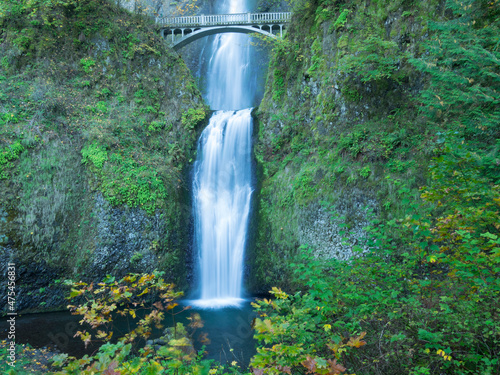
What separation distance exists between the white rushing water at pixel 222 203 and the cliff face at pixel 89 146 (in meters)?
0.68

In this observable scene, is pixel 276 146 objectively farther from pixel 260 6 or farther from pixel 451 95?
pixel 260 6

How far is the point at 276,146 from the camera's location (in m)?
12.8

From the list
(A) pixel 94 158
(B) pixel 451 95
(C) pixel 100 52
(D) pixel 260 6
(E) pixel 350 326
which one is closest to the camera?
(E) pixel 350 326

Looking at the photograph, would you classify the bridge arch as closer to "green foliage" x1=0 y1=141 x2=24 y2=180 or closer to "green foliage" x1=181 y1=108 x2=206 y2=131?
"green foliage" x1=181 y1=108 x2=206 y2=131

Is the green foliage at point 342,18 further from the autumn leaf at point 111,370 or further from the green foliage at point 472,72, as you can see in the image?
the autumn leaf at point 111,370

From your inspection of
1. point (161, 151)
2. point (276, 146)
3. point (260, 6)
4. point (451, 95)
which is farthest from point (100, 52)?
point (451, 95)

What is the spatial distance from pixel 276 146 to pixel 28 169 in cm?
903

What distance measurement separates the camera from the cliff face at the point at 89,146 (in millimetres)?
10047

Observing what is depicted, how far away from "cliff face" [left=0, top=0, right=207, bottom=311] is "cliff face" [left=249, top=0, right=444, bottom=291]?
12.6 ft

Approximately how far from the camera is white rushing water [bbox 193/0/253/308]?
11.4m

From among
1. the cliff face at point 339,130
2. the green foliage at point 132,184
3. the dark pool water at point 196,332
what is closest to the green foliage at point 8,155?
the green foliage at point 132,184

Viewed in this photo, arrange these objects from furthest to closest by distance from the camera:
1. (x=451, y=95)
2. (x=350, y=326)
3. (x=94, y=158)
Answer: (x=94, y=158)
(x=451, y=95)
(x=350, y=326)

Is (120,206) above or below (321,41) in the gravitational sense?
below

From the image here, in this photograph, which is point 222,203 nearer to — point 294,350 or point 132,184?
point 132,184
